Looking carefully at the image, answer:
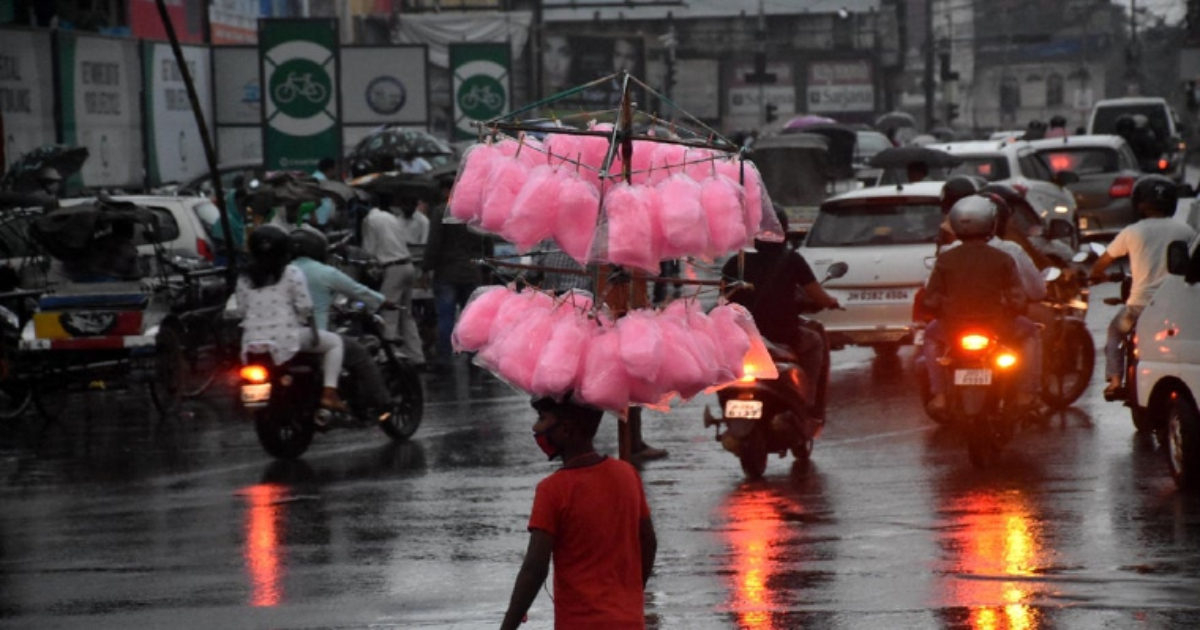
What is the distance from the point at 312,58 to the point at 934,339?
1396cm

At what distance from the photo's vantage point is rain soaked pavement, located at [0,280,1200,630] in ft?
28.1

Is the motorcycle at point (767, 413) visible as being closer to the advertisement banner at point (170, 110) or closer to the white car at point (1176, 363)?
the white car at point (1176, 363)

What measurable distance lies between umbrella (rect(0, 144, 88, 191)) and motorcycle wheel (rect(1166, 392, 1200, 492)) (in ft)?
44.9

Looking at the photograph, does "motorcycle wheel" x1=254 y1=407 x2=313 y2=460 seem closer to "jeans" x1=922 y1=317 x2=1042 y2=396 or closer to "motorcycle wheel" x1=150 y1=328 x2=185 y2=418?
"motorcycle wheel" x1=150 y1=328 x2=185 y2=418

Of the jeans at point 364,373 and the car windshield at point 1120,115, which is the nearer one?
the jeans at point 364,373

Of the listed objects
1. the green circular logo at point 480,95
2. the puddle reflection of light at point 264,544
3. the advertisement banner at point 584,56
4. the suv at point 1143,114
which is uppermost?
the advertisement banner at point 584,56

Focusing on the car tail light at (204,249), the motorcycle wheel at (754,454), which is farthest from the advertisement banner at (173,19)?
the motorcycle wheel at (754,454)

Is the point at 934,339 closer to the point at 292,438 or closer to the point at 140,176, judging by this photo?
the point at 292,438

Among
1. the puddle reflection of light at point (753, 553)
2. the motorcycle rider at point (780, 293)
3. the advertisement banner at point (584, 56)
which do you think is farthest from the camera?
the advertisement banner at point (584, 56)

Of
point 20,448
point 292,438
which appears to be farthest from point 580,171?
point 20,448

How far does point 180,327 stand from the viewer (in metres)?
17.6

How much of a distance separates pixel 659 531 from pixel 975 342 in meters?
2.64

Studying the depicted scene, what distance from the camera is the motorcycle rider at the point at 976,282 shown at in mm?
12203

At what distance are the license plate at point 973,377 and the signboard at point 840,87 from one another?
243ft
